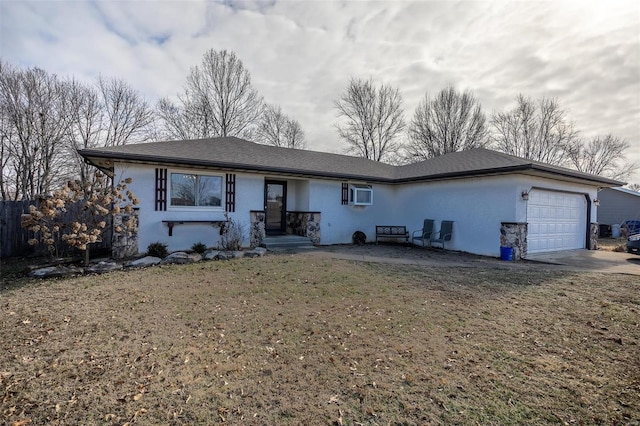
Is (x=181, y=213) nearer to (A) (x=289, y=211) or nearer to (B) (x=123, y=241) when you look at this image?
(B) (x=123, y=241)

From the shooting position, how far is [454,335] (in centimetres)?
399

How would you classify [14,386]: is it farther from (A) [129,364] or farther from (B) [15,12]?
(B) [15,12]

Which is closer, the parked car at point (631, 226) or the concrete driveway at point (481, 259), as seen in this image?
the concrete driveway at point (481, 259)

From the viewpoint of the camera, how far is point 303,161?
41.6 feet

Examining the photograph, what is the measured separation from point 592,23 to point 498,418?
35.6 ft

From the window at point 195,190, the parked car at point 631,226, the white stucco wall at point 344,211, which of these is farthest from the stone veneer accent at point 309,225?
the parked car at point 631,226

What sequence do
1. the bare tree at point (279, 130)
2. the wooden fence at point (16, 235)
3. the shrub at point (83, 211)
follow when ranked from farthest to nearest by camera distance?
the bare tree at point (279, 130) → the wooden fence at point (16, 235) → the shrub at point (83, 211)

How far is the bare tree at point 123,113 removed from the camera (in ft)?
68.2

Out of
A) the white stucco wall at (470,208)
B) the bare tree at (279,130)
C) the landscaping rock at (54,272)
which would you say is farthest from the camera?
the bare tree at (279,130)

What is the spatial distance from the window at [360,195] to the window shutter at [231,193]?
491 centimetres

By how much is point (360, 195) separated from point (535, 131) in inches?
973

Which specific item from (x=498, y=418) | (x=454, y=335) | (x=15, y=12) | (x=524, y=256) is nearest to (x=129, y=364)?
(x=498, y=418)

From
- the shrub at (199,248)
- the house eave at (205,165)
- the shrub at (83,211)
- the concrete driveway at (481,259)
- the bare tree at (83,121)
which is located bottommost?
the concrete driveway at (481,259)

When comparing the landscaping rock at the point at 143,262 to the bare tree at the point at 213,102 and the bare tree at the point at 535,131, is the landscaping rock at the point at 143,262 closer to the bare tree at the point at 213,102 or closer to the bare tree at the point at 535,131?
the bare tree at the point at 213,102
